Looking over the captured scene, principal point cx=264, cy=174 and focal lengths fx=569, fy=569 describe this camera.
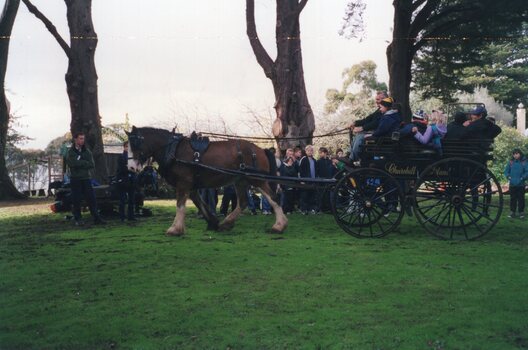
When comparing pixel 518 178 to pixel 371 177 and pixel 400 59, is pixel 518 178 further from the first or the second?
pixel 400 59

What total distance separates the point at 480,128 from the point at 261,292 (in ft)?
16.9

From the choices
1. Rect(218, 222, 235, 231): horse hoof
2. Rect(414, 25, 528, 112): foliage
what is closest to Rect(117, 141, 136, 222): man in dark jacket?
Rect(218, 222, 235, 231): horse hoof

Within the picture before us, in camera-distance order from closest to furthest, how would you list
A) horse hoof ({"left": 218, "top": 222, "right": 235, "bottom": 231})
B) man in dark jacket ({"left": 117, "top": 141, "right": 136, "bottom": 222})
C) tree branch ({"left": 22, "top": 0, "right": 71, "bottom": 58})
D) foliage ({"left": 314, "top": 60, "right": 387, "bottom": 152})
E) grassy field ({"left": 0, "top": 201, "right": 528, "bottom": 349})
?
grassy field ({"left": 0, "top": 201, "right": 528, "bottom": 349}), horse hoof ({"left": 218, "top": 222, "right": 235, "bottom": 231}), man in dark jacket ({"left": 117, "top": 141, "right": 136, "bottom": 222}), tree branch ({"left": 22, "top": 0, "right": 71, "bottom": 58}), foliage ({"left": 314, "top": 60, "right": 387, "bottom": 152})

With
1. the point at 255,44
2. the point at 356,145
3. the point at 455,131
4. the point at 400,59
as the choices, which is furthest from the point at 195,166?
the point at 400,59

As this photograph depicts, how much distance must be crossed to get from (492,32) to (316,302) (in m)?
12.7

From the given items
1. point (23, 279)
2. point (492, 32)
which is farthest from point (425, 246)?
point (492, 32)

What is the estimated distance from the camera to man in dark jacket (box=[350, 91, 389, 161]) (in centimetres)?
927

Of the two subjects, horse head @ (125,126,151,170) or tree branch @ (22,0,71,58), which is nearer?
horse head @ (125,126,151,170)

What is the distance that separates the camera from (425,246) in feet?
26.9

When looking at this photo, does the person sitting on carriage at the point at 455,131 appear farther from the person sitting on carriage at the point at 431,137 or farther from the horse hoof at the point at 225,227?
the horse hoof at the point at 225,227

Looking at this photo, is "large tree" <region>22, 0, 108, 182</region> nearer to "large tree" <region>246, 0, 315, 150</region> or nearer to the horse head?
the horse head

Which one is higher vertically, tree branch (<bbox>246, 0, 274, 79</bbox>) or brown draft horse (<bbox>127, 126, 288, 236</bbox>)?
tree branch (<bbox>246, 0, 274, 79</bbox>)

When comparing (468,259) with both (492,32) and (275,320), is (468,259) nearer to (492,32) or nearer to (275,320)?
(275,320)

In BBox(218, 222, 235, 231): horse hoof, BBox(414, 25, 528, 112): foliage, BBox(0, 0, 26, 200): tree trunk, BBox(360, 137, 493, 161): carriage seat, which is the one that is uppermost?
BBox(414, 25, 528, 112): foliage
